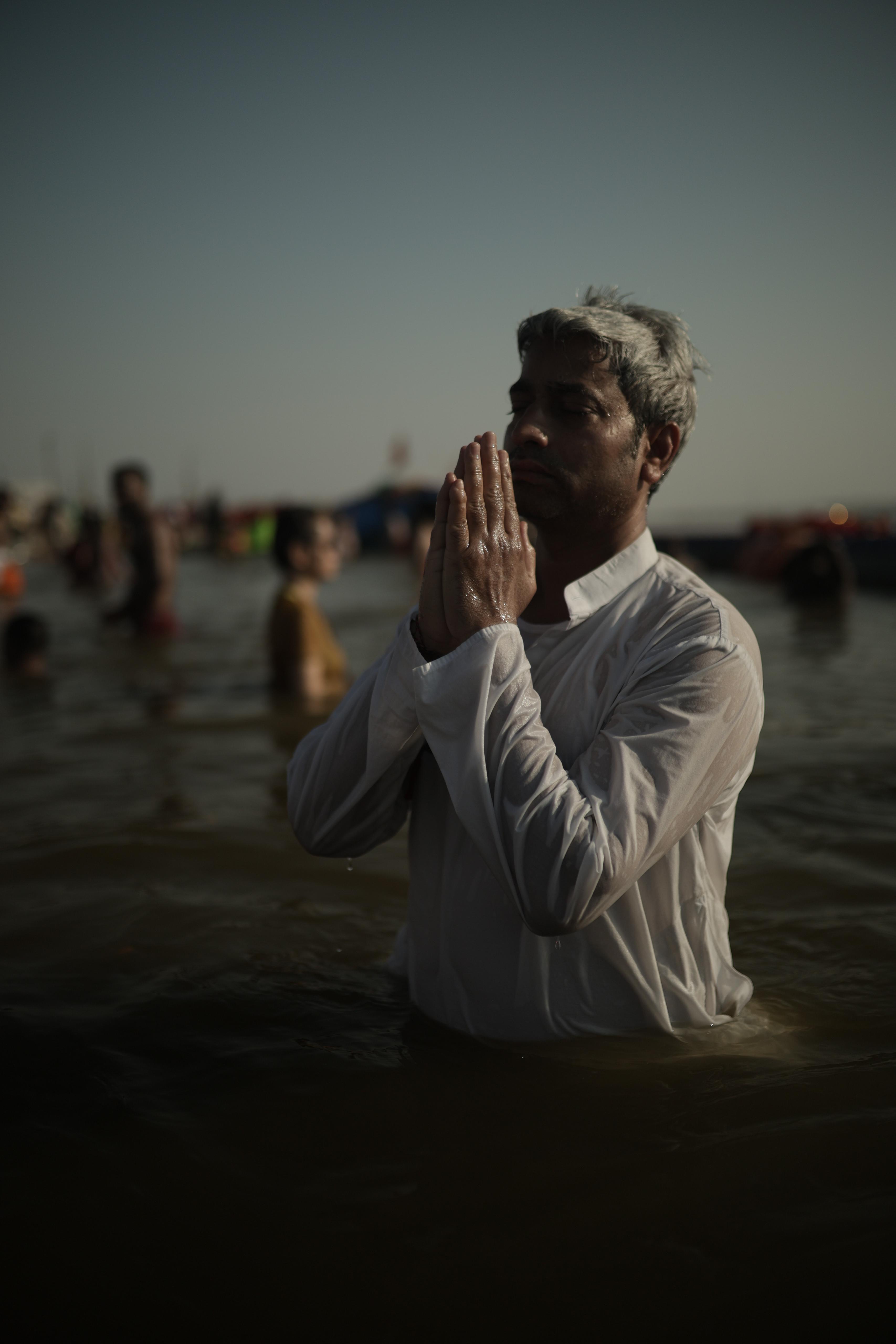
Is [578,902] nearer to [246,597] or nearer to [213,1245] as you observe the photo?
[213,1245]

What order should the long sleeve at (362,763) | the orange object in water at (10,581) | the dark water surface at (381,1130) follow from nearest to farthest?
the dark water surface at (381,1130)
the long sleeve at (362,763)
the orange object in water at (10,581)

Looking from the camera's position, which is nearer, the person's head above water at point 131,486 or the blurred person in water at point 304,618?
the blurred person in water at point 304,618

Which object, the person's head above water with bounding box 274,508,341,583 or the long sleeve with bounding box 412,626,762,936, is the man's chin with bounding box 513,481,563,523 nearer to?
the long sleeve with bounding box 412,626,762,936

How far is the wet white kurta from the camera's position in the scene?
6.64ft

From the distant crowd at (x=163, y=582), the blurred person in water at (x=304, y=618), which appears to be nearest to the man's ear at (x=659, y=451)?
the distant crowd at (x=163, y=582)

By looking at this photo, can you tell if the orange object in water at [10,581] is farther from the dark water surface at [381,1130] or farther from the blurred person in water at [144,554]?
the dark water surface at [381,1130]

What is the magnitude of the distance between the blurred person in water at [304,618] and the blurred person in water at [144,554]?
3.56 meters

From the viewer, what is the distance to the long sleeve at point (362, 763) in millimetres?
2268

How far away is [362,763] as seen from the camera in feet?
7.89

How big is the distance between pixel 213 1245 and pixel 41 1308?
305mm

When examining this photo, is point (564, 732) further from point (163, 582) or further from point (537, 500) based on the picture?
point (163, 582)

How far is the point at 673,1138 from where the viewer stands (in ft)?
7.78

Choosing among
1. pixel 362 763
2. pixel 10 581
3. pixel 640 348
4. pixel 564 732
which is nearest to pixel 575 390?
pixel 640 348

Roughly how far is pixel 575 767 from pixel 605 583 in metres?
0.49
